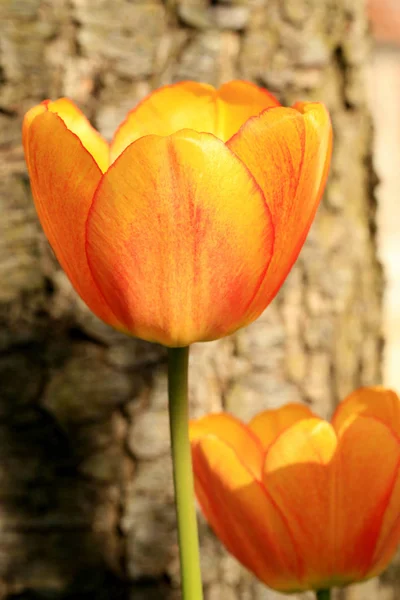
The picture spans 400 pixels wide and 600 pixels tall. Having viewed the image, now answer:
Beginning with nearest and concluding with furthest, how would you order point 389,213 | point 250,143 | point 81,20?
point 250,143 → point 81,20 → point 389,213

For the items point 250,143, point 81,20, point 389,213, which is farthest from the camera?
point 389,213

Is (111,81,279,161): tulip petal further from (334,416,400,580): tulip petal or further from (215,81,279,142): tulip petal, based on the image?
(334,416,400,580): tulip petal

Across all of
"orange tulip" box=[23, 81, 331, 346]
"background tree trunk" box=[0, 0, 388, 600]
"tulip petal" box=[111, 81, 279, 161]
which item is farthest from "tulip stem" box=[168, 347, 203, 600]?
"background tree trunk" box=[0, 0, 388, 600]

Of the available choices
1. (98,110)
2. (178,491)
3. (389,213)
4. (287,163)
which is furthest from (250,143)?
(389,213)

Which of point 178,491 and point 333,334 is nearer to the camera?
point 178,491

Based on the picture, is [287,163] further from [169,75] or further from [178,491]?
[169,75]

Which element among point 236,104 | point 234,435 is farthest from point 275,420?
point 236,104
